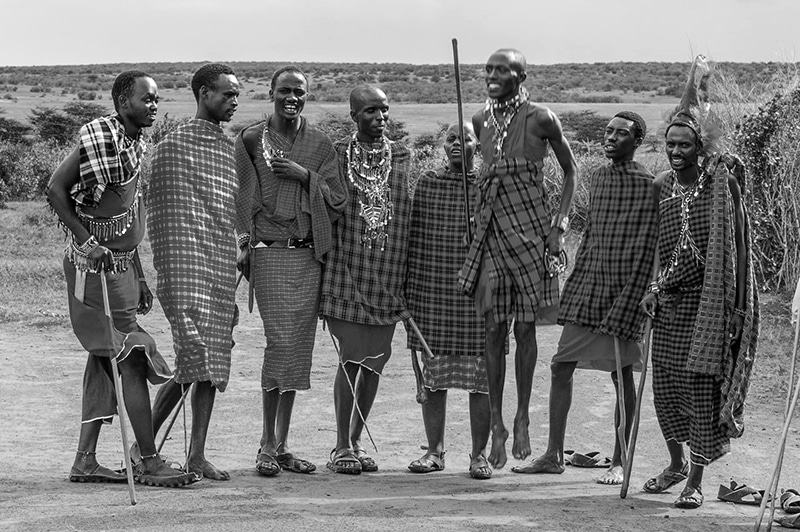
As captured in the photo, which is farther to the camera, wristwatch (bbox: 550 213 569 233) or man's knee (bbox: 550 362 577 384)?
man's knee (bbox: 550 362 577 384)

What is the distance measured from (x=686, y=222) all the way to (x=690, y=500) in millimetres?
1557

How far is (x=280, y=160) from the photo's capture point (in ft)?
22.0

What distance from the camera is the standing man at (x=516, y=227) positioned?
6.46m

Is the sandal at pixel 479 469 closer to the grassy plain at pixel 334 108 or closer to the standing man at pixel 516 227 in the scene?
the standing man at pixel 516 227

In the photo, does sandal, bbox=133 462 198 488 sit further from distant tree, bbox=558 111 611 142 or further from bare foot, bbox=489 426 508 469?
distant tree, bbox=558 111 611 142

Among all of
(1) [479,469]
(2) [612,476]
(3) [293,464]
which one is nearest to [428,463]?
(1) [479,469]

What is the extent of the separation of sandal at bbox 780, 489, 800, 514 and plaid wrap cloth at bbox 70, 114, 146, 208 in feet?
13.2

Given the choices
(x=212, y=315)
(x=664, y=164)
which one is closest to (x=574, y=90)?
(x=664, y=164)

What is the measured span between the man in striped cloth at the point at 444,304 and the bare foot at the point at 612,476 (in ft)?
2.41

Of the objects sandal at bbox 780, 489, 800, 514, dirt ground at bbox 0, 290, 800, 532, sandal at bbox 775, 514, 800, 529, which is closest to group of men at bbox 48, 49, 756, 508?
dirt ground at bbox 0, 290, 800, 532

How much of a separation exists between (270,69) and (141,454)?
A: 275ft

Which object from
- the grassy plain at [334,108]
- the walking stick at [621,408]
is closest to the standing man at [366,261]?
the walking stick at [621,408]

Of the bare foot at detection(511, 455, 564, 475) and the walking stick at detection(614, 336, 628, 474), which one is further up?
the walking stick at detection(614, 336, 628, 474)

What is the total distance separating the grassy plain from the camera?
47469 millimetres
